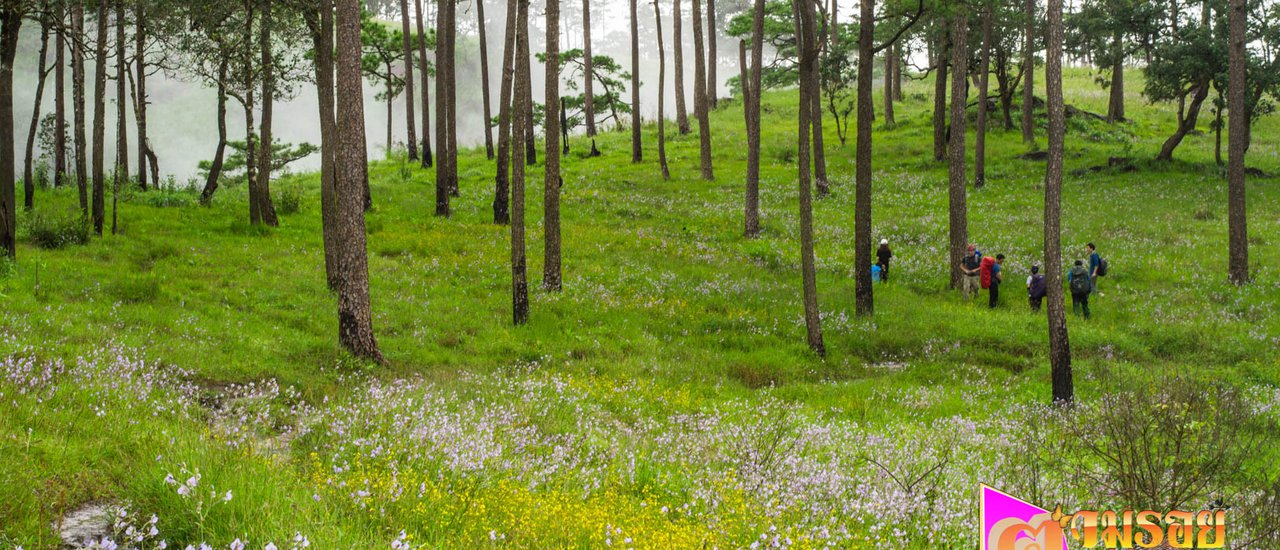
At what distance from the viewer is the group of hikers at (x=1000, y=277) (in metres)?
17.9

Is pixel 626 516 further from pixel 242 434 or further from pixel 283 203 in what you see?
pixel 283 203

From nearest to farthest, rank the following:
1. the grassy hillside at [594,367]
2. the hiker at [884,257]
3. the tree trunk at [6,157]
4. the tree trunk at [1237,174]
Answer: the grassy hillside at [594,367]
the tree trunk at [6,157]
the tree trunk at [1237,174]
the hiker at [884,257]

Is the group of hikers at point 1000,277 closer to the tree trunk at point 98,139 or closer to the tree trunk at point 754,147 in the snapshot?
the tree trunk at point 754,147

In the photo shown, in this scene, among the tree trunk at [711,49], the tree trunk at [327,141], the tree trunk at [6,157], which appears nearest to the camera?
the tree trunk at [6,157]

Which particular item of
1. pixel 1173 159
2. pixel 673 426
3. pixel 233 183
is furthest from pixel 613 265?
pixel 1173 159

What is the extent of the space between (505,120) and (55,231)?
34.1 ft

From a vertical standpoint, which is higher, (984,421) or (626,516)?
(626,516)

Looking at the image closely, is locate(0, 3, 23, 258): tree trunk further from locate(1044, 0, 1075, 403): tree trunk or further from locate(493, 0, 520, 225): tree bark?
locate(1044, 0, 1075, 403): tree trunk

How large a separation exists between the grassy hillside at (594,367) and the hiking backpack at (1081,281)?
0.92 m

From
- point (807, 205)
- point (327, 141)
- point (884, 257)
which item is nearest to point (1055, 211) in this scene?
point (807, 205)

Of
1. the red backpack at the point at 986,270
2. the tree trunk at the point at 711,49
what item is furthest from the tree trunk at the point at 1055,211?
the tree trunk at the point at 711,49

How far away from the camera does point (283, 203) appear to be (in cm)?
2386

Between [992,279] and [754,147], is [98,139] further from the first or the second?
[992,279]

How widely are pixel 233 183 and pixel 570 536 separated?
3432cm
